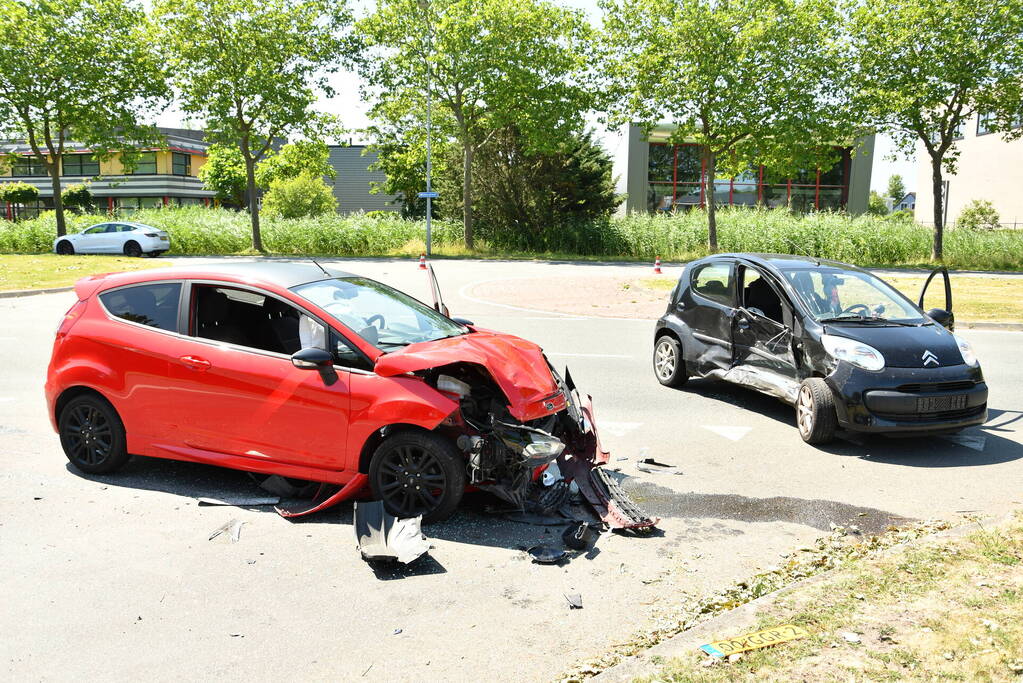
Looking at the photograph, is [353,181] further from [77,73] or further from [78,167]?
[77,73]

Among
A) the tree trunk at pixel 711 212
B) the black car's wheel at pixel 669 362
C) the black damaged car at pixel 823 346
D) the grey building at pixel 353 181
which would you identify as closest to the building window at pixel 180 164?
the grey building at pixel 353 181

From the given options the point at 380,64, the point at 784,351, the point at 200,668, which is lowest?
the point at 200,668

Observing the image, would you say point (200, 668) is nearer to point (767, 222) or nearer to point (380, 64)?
point (767, 222)

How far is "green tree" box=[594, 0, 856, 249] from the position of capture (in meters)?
31.6

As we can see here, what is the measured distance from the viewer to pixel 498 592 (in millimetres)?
4340

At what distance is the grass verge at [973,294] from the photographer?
16281 millimetres

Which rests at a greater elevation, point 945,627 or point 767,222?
point 767,222

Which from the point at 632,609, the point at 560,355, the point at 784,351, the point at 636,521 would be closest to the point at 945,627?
the point at 632,609

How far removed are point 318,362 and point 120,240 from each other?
105 ft

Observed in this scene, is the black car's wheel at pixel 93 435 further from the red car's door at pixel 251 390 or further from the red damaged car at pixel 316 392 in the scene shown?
the red car's door at pixel 251 390

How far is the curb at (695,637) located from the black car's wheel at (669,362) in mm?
5025

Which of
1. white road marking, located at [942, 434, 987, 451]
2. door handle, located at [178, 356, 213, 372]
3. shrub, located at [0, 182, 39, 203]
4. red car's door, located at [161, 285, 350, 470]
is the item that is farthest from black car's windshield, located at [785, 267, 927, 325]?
shrub, located at [0, 182, 39, 203]

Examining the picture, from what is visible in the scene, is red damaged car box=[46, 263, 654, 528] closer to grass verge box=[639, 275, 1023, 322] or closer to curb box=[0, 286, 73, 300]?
grass verge box=[639, 275, 1023, 322]

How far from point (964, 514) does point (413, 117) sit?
3410 cm
